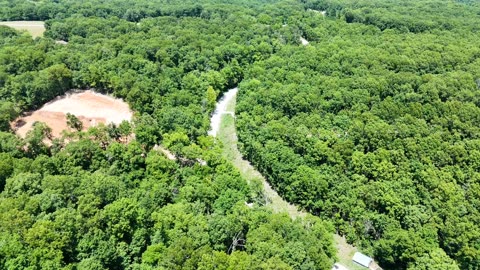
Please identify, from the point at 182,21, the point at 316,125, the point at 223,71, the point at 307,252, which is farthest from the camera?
the point at 182,21

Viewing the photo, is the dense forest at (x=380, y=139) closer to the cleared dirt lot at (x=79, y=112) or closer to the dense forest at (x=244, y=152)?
the dense forest at (x=244, y=152)

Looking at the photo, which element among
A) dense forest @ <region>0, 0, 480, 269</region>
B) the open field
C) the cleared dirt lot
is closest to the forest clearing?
dense forest @ <region>0, 0, 480, 269</region>

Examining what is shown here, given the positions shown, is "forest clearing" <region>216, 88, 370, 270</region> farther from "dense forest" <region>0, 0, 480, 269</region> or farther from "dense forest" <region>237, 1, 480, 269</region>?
"dense forest" <region>0, 0, 480, 269</region>

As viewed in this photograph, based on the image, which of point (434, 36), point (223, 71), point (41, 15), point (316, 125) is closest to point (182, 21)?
point (223, 71)

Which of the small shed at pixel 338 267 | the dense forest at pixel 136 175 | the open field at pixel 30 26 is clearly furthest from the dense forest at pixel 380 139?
the open field at pixel 30 26

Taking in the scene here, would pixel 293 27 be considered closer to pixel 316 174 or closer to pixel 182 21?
pixel 182 21

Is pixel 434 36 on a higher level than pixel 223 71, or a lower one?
higher
